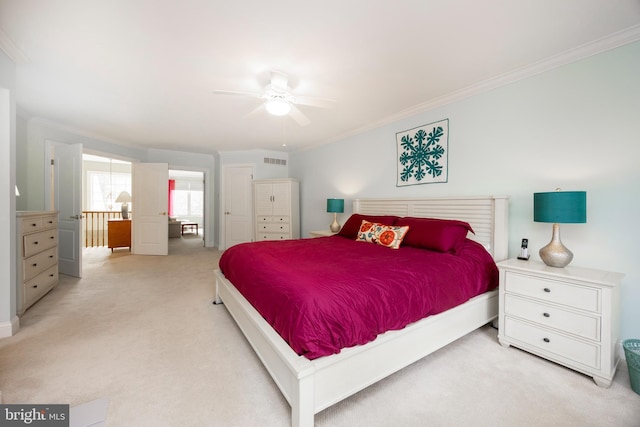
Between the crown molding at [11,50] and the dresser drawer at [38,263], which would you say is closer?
the crown molding at [11,50]

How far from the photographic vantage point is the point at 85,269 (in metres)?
4.29

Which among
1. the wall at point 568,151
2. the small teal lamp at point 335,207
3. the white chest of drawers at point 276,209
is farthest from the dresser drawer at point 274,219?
the wall at point 568,151

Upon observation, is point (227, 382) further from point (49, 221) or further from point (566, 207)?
point (49, 221)

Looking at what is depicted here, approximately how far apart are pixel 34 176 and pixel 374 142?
509 centimetres

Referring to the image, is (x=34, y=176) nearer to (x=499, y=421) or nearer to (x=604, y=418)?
(x=499, y=421)

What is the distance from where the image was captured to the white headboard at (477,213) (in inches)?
97.0

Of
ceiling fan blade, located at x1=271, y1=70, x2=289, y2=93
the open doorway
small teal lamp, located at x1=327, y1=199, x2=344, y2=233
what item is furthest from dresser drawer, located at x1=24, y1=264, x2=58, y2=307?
the open doorway

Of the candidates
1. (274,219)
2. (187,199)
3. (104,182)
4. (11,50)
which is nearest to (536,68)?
(11,50)

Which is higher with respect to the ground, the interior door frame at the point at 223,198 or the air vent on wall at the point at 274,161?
the air vent on wall at the point at 274,161

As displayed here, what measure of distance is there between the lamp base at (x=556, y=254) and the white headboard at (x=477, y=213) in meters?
0.47

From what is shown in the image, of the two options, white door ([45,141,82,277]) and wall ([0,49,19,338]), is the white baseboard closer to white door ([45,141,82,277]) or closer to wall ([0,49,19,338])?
wall ([0,49,19,338])

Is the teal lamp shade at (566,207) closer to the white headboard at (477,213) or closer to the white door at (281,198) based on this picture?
the white headboard at (477,213)

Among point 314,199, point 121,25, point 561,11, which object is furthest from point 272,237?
point 561,11

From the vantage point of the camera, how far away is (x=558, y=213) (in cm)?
183
